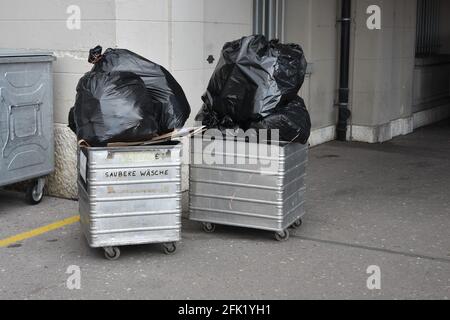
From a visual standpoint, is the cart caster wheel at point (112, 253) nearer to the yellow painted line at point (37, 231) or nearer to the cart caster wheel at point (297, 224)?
the yellow painted line at point (37, 231)

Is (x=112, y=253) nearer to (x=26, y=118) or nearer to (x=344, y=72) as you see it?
(x=26, y=118)

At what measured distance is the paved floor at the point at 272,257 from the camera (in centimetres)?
439

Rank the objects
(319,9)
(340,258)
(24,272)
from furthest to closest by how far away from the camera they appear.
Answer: (319,9)
(340,258)
(24,272)

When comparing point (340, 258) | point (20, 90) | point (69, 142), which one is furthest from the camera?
point (69, 142)

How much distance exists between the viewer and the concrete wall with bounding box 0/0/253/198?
242 inches

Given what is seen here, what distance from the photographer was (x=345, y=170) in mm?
8188

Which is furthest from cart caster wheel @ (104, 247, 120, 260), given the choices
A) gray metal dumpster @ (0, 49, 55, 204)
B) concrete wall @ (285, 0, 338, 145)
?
concrete wall @ (285, 0, 338, 145)

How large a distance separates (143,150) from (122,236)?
64 centimetres

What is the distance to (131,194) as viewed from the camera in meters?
4.76

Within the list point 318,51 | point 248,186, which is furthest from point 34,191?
point 318,51

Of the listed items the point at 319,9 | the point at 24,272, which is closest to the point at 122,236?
the point at 24,272

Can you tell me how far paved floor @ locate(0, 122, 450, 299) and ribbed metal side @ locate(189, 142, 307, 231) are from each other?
0.19 meters

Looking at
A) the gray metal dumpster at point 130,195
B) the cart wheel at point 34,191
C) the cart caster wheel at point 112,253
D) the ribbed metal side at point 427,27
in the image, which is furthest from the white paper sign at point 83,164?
the ribbed metal side at point 427,27

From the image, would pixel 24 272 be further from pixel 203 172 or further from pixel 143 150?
pixel 203 172
